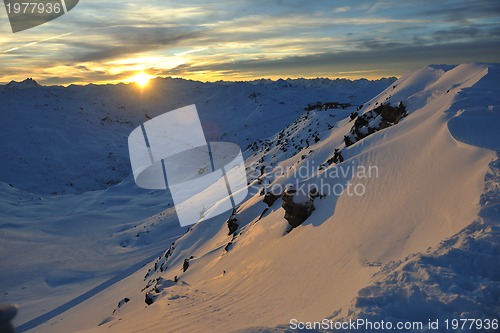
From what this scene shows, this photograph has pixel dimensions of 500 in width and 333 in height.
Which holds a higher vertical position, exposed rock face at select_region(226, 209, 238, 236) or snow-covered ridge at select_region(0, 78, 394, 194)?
exposed rock face at select_region(226, 209, 238, 236)

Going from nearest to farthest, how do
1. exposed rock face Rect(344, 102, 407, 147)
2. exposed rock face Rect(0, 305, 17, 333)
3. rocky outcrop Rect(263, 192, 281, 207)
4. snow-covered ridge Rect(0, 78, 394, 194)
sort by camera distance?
1. exposed rock face Rect(0, 305, 17, 333)
2. exposed rock face Rect(344, 102, 407, 147)
3. rocky outcrop Rect(263, 192, 281, 207)
4. snow-covered ridge Rect(0, 78, 394, 194)

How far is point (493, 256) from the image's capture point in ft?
15.3

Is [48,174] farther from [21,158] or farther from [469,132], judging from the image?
[469,132]

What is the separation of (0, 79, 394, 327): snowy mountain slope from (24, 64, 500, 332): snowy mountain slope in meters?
6.44

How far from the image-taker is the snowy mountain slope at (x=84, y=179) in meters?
19.1

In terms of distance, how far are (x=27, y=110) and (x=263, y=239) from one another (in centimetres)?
6831

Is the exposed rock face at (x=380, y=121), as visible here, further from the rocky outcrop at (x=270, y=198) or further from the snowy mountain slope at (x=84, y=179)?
the snowy mountain slope at (x=84, y=179)

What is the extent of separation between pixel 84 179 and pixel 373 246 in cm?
4466

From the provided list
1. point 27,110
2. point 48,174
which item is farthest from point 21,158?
point 27,110

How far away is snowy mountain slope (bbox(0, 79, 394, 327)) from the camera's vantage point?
19.1 metres

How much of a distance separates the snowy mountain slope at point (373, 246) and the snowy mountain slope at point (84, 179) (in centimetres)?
644

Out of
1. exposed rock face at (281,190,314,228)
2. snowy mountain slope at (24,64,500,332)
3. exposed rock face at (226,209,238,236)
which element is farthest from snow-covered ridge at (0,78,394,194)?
exposed rock face at (281,190,314,228)

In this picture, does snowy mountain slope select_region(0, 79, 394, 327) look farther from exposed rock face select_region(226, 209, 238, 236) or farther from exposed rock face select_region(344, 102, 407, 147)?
exposed rock face select_region(344, 102, 407, 147)

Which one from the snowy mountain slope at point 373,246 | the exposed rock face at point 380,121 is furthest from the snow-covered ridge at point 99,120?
the snowy mountain slope at point 373,246
